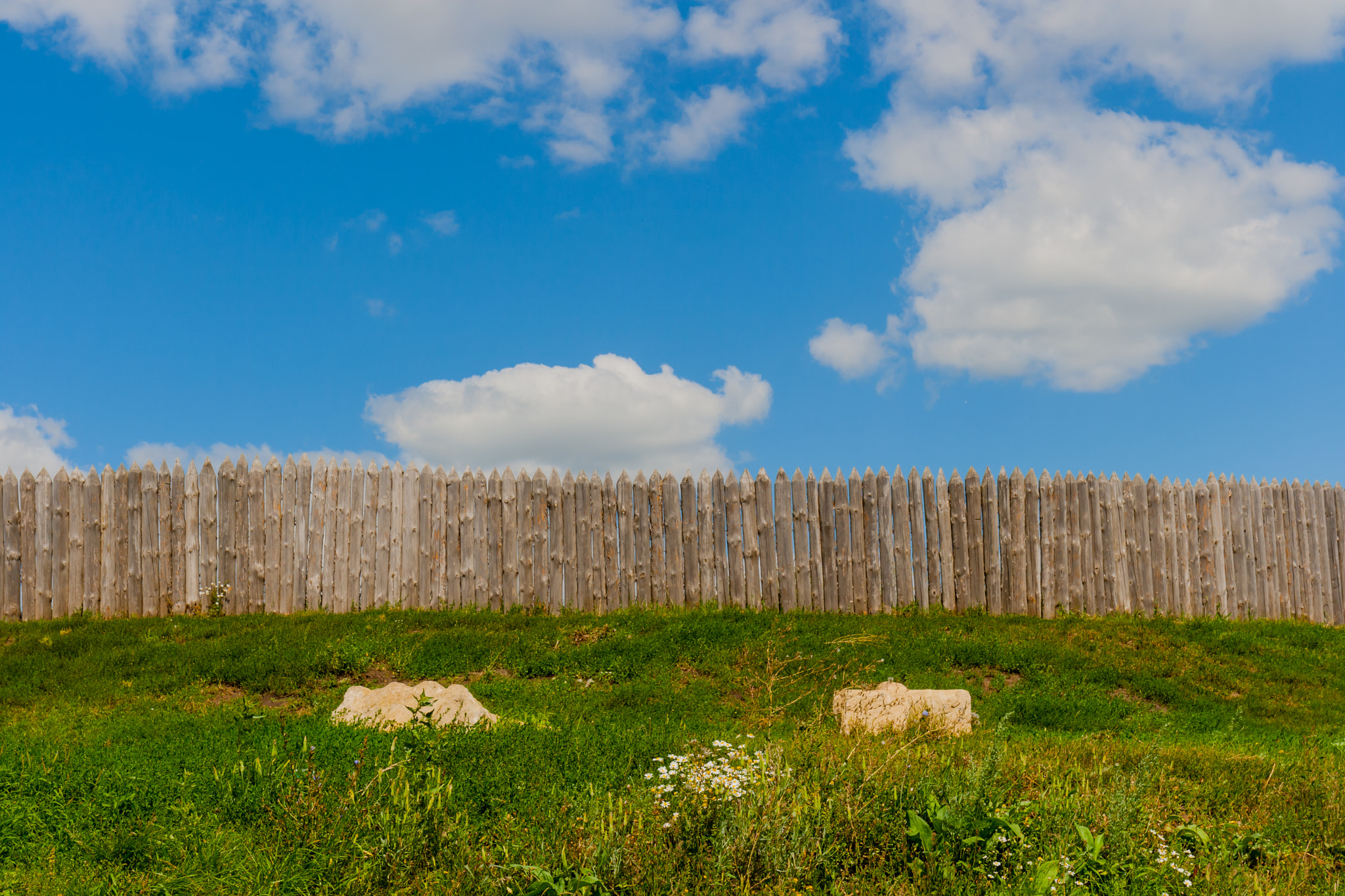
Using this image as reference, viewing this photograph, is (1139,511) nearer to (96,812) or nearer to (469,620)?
(469,620)

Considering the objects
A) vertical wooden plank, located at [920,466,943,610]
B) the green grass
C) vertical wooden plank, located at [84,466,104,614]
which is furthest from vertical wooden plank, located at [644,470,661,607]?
vertical wooden plank, located at [84,466,104,614]

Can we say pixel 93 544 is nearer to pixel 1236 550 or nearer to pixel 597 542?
pixel 597 542

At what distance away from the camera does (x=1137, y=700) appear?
8.81 metres

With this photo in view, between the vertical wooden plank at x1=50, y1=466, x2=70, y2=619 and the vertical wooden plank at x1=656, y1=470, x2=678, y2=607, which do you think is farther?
the vertical wooden plank at x1=50, y1=466, x2=70, y2=619

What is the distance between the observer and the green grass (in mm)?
3414

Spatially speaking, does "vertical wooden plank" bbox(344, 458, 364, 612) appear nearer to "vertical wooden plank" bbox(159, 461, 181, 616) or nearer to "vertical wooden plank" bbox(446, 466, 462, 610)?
"vertical wooden plank" bbox(446, 466, 462, 610)

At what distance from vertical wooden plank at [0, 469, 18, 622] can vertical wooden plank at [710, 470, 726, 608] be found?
8840mm

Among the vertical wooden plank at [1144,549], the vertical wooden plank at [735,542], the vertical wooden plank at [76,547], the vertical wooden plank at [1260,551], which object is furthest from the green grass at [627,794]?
the vertical wooden plank at [1260,551]

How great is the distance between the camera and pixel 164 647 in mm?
9570

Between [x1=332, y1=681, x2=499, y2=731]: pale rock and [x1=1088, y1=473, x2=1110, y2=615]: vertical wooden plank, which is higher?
[x1=1088, y1=473, x2=1110, y2=615]: vertical wooden plank

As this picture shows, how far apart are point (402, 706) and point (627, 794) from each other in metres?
2.91

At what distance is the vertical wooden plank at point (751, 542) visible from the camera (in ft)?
36.8

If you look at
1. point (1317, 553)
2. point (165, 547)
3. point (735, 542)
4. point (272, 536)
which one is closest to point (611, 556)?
point (735, 542)

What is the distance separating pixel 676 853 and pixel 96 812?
273 centimetres
